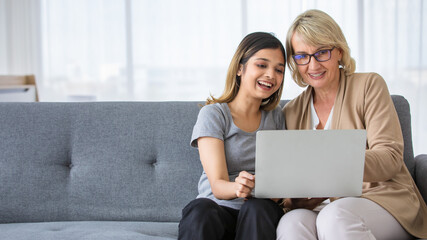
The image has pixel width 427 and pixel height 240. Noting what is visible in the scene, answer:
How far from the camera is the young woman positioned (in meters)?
1.24

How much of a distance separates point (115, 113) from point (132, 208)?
0.38m

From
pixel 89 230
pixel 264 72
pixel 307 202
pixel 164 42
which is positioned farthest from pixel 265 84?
pixel 164 42

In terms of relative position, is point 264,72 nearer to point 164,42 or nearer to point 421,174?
point 421,174

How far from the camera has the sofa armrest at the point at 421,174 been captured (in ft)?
4.97

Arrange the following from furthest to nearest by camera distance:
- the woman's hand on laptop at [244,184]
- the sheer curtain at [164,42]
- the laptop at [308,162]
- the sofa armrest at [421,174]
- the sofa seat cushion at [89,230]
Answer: the sheer curtain at [164,42]
the sofa armrest at [421,174]
the sofa seat cushion at [89,230]
the woman's hand on laptop at [244,184]
the laptop at [308,162]

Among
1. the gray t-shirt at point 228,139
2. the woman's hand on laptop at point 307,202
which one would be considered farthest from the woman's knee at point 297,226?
the gray t-shirt at point 228,139

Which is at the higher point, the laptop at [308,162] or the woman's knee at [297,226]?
the laptop at [308,162]

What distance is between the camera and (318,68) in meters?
1.52

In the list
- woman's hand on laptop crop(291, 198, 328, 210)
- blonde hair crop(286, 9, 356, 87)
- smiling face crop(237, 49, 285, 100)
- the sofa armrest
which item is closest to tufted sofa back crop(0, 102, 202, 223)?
smiling face crop(237, 49, 285, 100)

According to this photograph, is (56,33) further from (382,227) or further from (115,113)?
(382,227)

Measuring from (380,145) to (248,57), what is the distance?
1.78 ft

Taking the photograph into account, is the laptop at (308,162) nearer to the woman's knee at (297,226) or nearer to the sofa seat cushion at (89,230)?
the woman's knee at (297,226)

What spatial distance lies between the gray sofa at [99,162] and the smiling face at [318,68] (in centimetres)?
29

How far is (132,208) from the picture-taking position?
5.42ft
